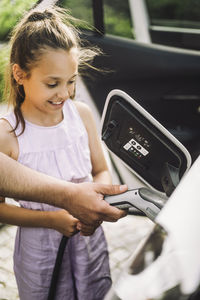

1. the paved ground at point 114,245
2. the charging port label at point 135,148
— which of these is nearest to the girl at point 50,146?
the charging port label at point 135,148

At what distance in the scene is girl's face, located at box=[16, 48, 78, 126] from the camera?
4.53 ft

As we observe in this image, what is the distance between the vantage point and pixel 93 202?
52.6 inches

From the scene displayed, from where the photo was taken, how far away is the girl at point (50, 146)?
1.40 metres

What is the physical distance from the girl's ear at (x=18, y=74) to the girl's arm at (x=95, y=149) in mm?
325

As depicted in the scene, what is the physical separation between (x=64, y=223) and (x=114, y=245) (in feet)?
5.23

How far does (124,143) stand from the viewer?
1407 millimetres

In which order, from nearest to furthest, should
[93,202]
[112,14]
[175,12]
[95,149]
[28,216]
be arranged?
1. [93,202]
2. [28,216]
3. [95,149]
4. [112,14]
5. [175,12]

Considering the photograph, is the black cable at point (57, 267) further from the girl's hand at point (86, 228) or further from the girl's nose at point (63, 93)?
the girl's nose at point (63, 93)

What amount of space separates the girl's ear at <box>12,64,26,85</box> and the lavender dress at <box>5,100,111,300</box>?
0.15m

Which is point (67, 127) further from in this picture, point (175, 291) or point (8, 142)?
point (175, 291)

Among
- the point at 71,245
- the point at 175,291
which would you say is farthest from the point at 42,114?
the point at 175,291

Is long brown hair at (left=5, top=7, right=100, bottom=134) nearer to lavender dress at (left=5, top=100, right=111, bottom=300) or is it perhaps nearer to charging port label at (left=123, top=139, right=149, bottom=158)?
lavender dress at (left=5, top=100, right=111, bottom=300)

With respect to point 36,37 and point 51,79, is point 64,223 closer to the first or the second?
point 51,79

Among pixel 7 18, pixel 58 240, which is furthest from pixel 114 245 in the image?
pixel 7 18
